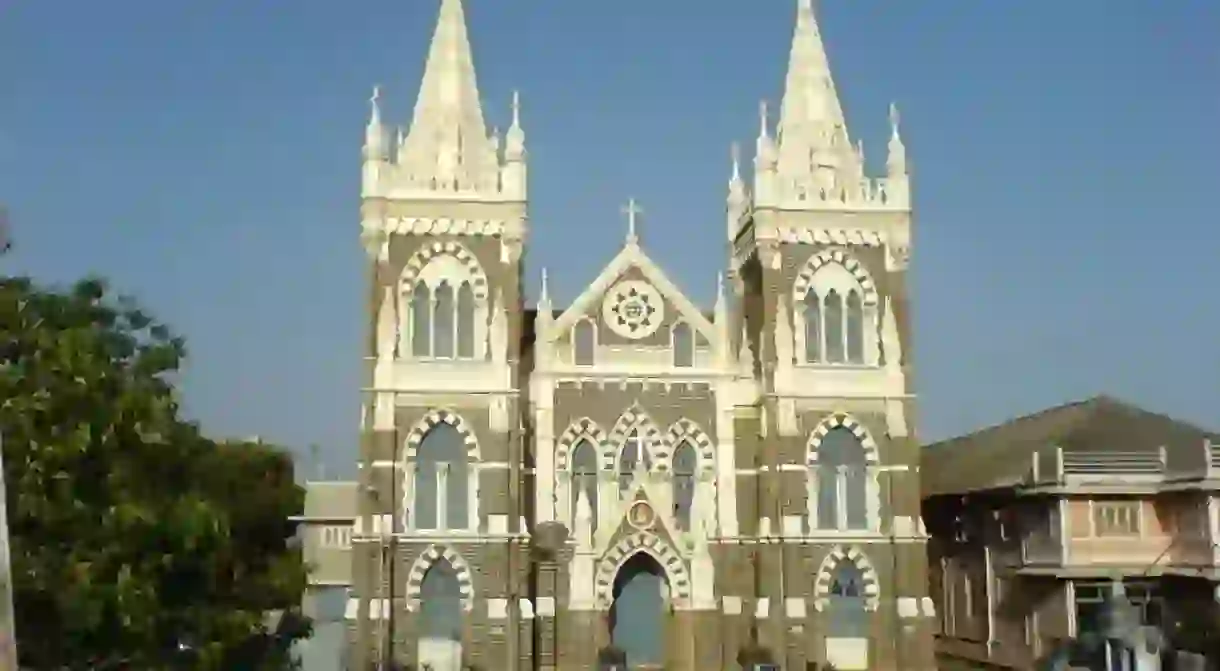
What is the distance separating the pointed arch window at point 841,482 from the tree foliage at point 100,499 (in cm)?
1694

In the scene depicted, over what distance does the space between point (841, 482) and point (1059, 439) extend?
6819 mm

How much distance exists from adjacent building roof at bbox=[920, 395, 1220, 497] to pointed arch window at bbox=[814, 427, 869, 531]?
4250 millimetres

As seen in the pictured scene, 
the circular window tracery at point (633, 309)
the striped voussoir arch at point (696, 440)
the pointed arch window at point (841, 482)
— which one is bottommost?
the pointed arch window at point (841, 482)

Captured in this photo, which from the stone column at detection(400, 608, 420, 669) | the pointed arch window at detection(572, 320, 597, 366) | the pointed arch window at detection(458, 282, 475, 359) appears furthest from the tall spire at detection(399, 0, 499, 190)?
the stone column at detection(400, 608, 420, 669)

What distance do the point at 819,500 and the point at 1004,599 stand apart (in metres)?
6.80

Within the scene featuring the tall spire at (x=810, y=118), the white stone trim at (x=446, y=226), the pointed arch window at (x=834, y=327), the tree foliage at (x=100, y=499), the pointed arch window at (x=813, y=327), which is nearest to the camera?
the tree foliage at (x=100, y=499)

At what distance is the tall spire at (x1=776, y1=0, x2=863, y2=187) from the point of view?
40750 millimetres

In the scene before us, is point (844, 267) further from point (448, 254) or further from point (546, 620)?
point (546, 620)

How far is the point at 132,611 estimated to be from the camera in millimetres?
21859

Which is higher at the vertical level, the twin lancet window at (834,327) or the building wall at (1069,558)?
the twin lancet window at (834,327)

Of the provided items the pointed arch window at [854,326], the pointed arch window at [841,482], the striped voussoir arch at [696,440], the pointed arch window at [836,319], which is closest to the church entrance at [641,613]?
the striped voussoir arch at [696,440]

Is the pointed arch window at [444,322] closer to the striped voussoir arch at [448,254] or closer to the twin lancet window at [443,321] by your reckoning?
→ the twin lancet window at [443,321]

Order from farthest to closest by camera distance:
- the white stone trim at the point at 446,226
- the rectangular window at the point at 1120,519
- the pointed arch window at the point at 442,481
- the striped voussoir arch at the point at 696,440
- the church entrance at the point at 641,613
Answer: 1. the striped voussoir arch at the point at 696,440
2. the church entrance at the point at 641,613
3. the white stone trim at the point at 446,226
4. the rectangular window at the point at 1120,519
5. the pointed arch window at the point at 442,481

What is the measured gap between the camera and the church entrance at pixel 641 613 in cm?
3894
